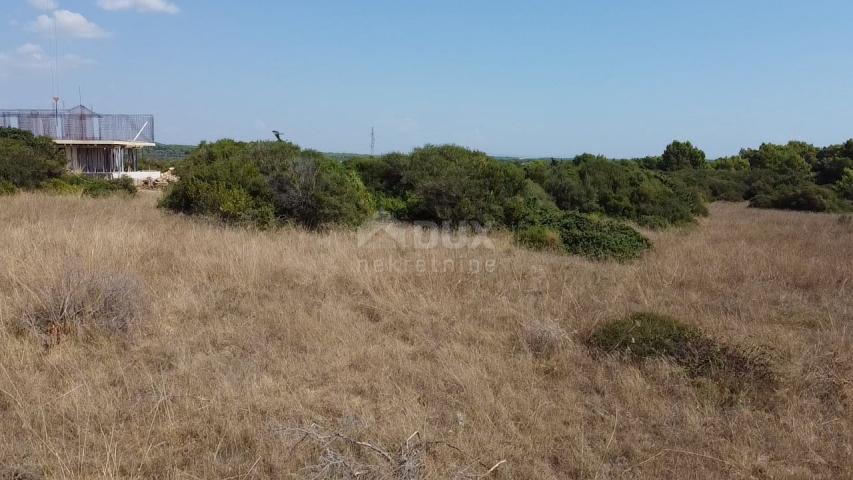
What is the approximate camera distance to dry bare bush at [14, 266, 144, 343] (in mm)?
4402

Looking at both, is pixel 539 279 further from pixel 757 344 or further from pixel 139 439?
pixel 139 439

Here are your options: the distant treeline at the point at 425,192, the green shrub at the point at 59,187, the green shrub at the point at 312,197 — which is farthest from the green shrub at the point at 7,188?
the green shrub at the point at 312,197

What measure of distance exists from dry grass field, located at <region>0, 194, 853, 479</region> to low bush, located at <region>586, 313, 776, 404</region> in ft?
0.36

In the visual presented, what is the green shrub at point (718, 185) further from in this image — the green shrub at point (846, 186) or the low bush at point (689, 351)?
the low bush at point (689, 351)

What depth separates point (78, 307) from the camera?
4.52 metres

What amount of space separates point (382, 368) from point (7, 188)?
12718 mm

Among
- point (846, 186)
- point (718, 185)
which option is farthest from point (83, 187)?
point (846, 186)

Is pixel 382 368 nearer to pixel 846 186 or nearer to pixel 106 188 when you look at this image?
pixel 106 188

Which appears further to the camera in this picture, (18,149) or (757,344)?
(18,149)

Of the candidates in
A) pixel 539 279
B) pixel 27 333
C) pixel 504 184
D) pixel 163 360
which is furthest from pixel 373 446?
pixel 504 184

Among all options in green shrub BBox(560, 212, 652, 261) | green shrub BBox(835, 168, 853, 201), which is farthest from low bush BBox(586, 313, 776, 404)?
→ green shrub BBox(835, 168, 853, 201)

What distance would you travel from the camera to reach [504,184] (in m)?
11.6

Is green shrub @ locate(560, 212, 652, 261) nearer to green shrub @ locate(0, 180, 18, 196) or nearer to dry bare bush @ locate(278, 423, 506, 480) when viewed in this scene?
dry bare bush @ locate(278, 423, 506, 480)

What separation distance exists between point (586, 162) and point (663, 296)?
10.7 metres
